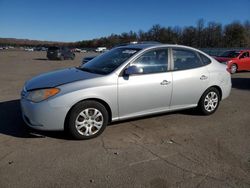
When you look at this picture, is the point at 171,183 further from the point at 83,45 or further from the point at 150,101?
the point at 83,45

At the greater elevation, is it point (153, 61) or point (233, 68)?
point (153, 61)

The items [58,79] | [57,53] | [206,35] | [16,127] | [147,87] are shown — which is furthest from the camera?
[206,35]

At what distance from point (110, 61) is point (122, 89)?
32.6 inches

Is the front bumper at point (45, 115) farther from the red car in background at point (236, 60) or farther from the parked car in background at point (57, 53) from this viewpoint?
the parked car in background at point (57, 53)

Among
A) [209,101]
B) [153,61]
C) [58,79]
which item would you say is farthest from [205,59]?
[58,79]

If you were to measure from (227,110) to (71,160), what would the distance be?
4351 mm

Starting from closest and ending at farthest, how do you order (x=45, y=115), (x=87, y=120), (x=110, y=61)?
1. (x=45, y=115)
2. (x=87, y=120)
3. (x=110, y=61)

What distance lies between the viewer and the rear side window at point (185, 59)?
561 cm

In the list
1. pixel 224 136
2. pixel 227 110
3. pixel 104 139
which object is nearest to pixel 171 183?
pixel 104 139

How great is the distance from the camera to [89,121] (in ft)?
15.3

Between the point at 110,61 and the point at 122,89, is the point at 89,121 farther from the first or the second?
the point at 110,61

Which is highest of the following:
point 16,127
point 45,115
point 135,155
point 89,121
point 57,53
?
point 57,53

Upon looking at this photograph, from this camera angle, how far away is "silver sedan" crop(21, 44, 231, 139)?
4.47 metres

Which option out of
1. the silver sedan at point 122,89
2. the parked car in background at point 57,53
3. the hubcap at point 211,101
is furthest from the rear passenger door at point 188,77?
the parked car in background at point 57,53
